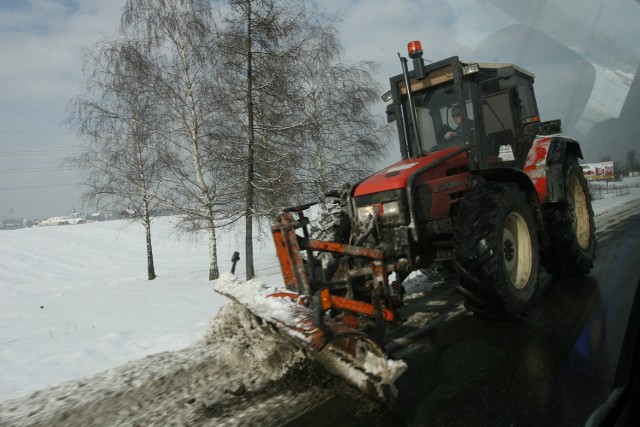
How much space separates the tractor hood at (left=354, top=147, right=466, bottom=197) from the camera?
389cm

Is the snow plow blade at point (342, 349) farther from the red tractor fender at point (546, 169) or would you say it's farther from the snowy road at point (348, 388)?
the red tractor fender at point (546, 169)

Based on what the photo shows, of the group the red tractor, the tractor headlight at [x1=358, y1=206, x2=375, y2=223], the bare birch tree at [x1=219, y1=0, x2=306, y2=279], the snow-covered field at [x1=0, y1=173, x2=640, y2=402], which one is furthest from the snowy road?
the bare birch tree at [x1=219, y1=0, x2=306, y2=279]

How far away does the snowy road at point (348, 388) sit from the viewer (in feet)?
8.31

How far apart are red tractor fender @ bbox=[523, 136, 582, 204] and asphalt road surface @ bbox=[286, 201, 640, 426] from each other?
1.17 metres

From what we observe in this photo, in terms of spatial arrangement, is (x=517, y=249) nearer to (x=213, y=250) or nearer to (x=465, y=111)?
(x=465, y=111)

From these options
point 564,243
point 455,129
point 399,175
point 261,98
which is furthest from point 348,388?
point 261,98

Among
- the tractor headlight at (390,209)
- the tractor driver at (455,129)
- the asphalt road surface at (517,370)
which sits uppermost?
the tractor driver at (455,129)

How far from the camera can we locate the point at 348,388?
2.87 metres

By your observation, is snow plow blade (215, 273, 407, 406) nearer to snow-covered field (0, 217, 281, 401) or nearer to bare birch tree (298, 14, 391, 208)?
snow-covered field (0, 217, 281, 401)

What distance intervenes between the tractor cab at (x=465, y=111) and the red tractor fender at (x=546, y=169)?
12 cm

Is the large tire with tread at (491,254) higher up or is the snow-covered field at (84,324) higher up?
the large tire with tread at (491,254)

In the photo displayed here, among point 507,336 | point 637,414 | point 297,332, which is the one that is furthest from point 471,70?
point 637,414

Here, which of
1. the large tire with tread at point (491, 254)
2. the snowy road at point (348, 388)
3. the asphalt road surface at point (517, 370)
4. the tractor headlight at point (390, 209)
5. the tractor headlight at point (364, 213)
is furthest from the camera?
the tractor headlight at point (364, 213)

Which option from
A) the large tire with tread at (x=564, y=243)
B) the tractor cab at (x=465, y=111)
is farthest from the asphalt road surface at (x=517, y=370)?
the tractor cab at (x=465, y=111)
